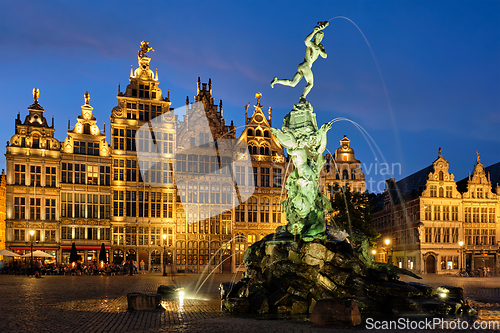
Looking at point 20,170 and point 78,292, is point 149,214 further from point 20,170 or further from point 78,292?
point 78,292

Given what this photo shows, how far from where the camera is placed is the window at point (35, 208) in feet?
164

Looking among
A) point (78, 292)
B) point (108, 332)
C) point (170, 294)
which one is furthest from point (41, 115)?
point (108, 332)

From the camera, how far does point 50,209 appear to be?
50.7 metres

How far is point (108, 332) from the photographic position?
1319cm

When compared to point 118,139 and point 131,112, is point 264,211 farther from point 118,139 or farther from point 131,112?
point 131,112

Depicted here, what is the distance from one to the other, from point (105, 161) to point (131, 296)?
122 feet

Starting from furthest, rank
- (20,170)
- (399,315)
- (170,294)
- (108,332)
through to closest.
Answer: (20,170)
(170,294)
(399,315)
(108,332)

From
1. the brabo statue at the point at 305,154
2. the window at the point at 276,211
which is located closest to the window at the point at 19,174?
the window at the point at 276,211

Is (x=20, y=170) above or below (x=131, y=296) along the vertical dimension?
above

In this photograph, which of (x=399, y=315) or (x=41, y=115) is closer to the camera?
(x=399, y=315)

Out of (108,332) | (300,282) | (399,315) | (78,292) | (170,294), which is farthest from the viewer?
(78,292)

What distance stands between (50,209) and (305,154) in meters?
35.5

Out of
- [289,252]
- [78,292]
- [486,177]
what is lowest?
[78,292]

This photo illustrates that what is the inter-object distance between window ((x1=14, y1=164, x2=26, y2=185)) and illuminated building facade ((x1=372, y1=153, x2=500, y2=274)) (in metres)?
39.2
